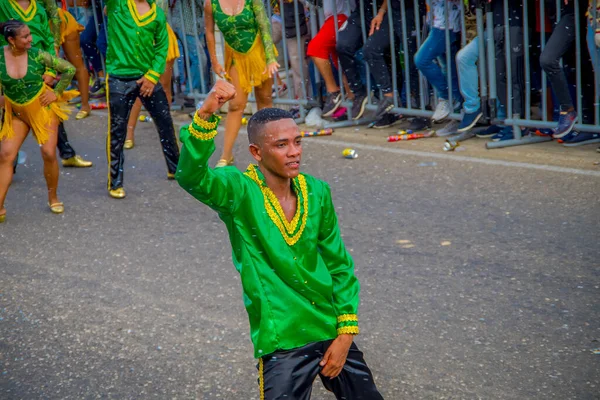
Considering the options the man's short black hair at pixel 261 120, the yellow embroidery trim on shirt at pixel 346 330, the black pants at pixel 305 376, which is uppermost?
the man's short black hair at pixel 261 120

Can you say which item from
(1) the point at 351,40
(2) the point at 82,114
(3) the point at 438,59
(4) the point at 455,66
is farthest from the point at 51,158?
(2) the point at 82,114

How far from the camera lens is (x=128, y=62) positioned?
8.51 m

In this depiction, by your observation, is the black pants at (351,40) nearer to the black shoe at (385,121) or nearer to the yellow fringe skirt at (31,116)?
the black shoe at (385,121)

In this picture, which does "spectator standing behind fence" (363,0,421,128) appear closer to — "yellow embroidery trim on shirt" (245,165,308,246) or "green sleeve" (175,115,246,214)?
"yellow embroidery trim on shirt" (245,165,308,246)

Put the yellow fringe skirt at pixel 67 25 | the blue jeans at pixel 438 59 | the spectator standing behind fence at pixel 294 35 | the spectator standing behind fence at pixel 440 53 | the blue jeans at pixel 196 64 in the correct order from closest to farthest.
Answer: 1. the spectator standing behind fence at pixel 440 53
2. the blue jeans at pixel 438 59
3. the spectator standing behind fence at pixel 294 35
4. the yellow fringe skirt at pixel 67 25
5. the blue jeans at pixel 196 64

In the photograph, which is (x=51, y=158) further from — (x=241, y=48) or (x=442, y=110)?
(x=442, y=110)

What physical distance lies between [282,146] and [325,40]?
731cm

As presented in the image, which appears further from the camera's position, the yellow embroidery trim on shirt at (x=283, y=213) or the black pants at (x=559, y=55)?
the black pants at (x=559, y=55)

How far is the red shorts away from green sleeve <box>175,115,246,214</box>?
24.0 feet

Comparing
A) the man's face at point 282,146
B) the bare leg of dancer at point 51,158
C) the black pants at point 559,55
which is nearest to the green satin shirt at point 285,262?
the man's face at point 282,146

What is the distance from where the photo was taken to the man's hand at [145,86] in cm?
856

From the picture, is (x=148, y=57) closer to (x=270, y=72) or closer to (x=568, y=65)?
(x=270, y=72)

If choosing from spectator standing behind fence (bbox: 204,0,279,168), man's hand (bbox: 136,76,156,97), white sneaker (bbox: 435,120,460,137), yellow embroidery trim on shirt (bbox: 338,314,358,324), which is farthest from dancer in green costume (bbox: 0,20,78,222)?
yellow embroidery trim on shirt (bbox: 338,314,358,324)

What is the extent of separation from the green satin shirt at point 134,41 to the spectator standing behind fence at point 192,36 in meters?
3.74
